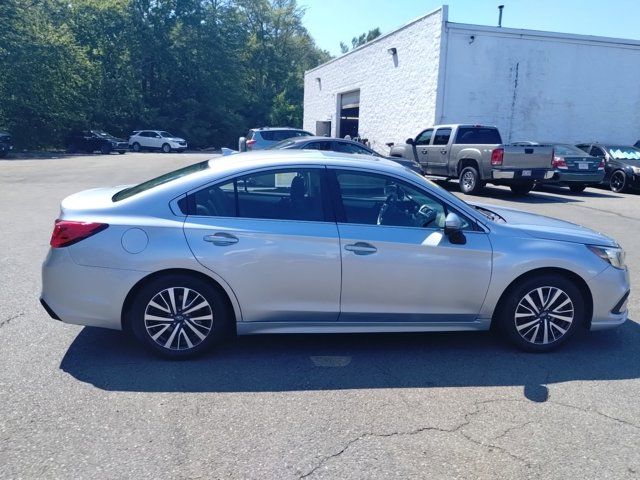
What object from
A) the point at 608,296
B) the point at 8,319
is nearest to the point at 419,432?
the point at 608,296

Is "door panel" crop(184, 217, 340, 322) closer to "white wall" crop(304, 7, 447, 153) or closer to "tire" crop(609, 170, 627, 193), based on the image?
"tire" crop(609, 170, 627, 193)

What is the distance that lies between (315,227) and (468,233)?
1.23m

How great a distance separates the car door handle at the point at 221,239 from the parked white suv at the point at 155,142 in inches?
1511

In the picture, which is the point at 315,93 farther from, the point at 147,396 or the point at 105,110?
the point at 147,396

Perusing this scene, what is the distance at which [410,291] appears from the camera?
4242 mm

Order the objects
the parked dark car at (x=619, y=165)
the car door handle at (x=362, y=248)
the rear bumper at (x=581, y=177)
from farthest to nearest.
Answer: the parked dark car at (x=619, y=165)
the rear bumper at (x=581, y=177)
the car door handle at (x=362, y=248)

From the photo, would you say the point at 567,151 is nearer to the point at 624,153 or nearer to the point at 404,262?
the point at 624,153

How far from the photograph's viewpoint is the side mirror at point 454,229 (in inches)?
163

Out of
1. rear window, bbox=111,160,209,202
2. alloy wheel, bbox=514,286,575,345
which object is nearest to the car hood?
alloy wheel, bbox=514,286,575,345

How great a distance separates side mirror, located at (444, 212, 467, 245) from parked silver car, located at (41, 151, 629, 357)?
0.4 inches

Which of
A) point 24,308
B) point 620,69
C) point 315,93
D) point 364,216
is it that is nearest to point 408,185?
point 364,216

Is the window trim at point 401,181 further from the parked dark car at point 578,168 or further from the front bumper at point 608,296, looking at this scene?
the parked dark car at point 578,168

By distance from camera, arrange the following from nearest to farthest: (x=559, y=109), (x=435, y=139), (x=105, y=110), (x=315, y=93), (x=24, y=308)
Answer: (x=24, y=308) → (x=435, y=139) → (x=559, y=109) → (x=315, y=93) → (x=105, y=110)

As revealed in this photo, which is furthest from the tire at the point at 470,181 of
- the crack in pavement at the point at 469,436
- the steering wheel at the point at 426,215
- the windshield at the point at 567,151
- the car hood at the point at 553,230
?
the crack in pavement at the point at 469,436
